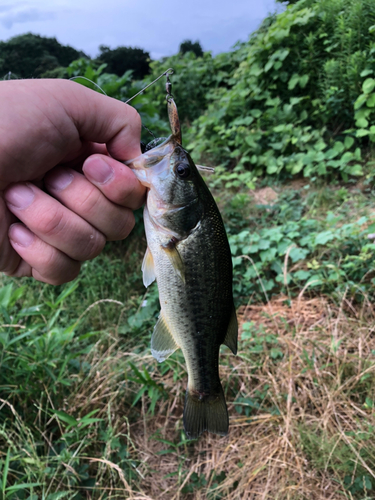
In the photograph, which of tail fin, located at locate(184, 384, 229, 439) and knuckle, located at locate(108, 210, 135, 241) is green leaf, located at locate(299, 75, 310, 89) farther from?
tail fin, located at locate(184, 384, 229, 439)

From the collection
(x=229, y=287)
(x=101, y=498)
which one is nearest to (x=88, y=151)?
(x=229, y=287)

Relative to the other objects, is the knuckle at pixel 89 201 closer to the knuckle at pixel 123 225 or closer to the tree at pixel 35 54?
the knuckle at pixel 123 225

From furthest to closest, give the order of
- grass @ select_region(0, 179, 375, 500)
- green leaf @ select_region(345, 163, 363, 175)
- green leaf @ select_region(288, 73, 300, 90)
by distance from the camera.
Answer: green leaf @ select_region(288, 73, 300, 90) → green leaf @ select_region(345, 163, 363, 175) → grass @ select_region(0, 179, 375, 500)

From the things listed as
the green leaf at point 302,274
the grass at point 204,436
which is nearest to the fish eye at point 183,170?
the grass at point 204,436

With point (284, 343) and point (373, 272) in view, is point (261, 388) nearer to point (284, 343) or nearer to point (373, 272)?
point (284, 343)

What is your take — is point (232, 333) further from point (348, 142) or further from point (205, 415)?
point (348, 142)

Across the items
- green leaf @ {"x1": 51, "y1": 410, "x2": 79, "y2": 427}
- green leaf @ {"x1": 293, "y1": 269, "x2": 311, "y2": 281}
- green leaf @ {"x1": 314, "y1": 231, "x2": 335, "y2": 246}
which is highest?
→ green leaf @ {"x1": 51, "y1": 410, "x2": 79, "y2": 427}

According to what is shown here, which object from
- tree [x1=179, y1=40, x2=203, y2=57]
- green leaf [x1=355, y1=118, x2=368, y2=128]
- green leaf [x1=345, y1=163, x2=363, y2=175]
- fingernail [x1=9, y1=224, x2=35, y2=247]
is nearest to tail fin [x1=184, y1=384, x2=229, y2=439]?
fingernail [x1=9, y1=224, x2=35, y2=247]
